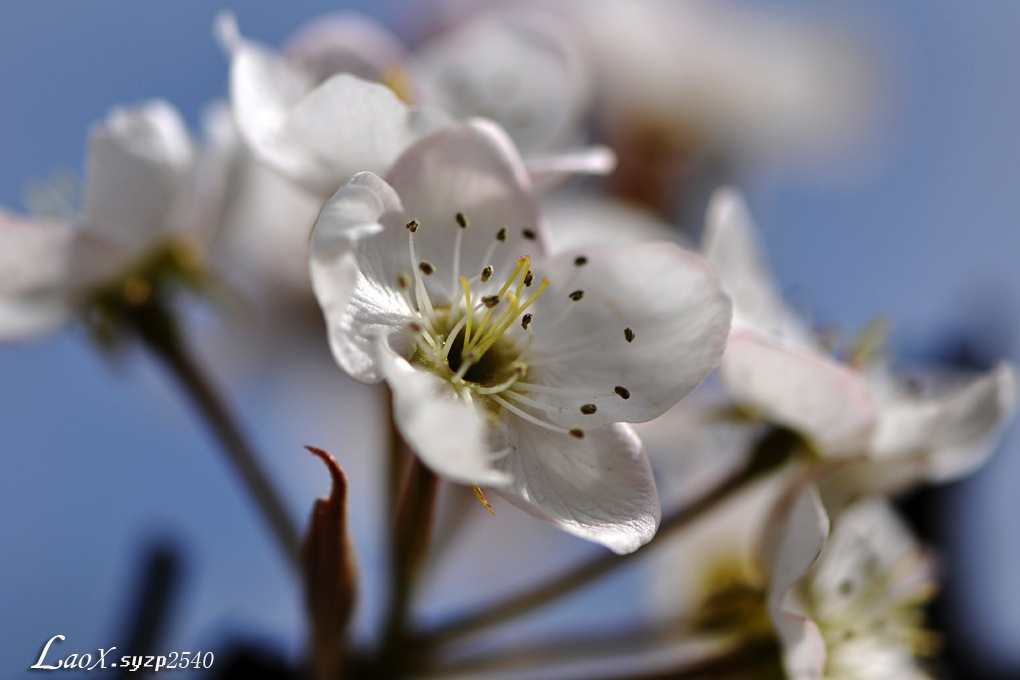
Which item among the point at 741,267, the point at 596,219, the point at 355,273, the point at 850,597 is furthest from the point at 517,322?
the point at 596,219

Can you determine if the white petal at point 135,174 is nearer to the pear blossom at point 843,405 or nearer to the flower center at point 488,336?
the flower center at point 488,336

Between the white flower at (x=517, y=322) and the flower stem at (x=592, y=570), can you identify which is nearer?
the white flower at (x=517, y=322)

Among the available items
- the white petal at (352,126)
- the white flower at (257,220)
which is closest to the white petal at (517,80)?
the white flower at (257,220)

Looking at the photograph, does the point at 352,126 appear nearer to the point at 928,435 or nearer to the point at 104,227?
the point at 104,227

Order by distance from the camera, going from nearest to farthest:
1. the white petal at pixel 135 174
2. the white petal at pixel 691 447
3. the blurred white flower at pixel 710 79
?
the white petal at pixel 135 174, the white petal at pixel 691 447, the blurred white flower at pixel 710 79

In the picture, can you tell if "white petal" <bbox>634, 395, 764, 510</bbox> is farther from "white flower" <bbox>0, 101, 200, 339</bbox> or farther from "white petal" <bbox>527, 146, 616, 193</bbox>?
"white flower" <bbox>0, 101, 200, 339</bbox>

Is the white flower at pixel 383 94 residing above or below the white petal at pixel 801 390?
above
